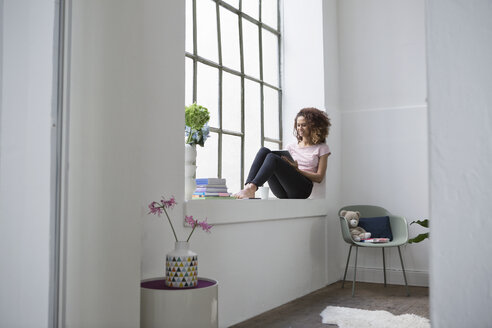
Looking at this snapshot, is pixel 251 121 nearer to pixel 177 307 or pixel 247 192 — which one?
pixel 247 192

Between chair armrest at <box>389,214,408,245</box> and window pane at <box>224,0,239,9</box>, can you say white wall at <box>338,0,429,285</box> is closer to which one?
chair armrest at <box>389,214,408,245</box>

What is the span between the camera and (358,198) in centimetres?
471

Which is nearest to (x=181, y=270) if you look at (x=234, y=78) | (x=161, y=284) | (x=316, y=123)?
(x=161, y=284)

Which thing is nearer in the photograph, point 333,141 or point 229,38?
point 229,38

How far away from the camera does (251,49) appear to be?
434 cm

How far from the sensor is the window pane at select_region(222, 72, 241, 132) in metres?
3.89

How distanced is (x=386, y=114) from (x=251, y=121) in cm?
140

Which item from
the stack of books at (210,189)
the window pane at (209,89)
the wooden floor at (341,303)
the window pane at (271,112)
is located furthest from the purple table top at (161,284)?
the window pane at (271,112)

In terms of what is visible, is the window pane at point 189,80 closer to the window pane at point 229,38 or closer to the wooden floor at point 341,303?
the window pane at point 229,38

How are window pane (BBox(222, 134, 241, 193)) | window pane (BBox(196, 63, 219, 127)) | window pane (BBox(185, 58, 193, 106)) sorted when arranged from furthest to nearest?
1. window pane (BBox(222, 134, 241, 193))
2. window pane (BBox(196, 63, 219, 127))
3. window pane (BBox(185, 58, 193, 106))
